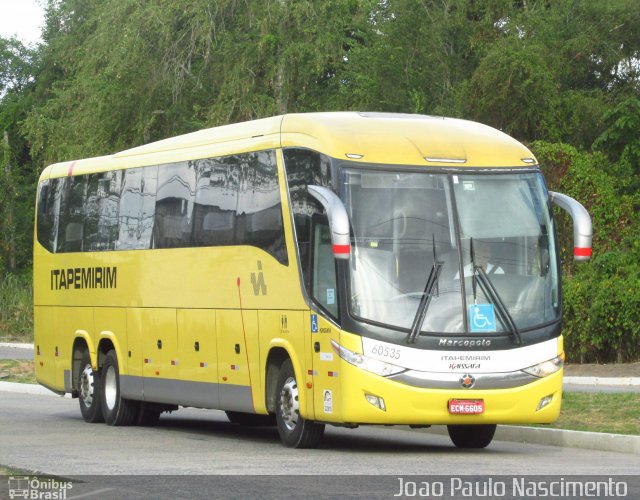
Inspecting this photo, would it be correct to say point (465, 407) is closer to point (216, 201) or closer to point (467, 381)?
point (467, 381)

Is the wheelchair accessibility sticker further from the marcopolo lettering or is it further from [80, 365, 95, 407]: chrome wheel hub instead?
[80, 365, 95, 407]: chrome wheel hub

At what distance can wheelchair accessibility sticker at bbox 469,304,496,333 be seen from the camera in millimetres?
15523

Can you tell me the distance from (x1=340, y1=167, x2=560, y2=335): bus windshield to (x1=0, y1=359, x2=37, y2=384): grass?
54.8 feet

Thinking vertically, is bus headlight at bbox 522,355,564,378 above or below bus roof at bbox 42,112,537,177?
below

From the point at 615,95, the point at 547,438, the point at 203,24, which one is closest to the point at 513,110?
→ the point at 615,95

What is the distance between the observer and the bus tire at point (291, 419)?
16312 millimetres

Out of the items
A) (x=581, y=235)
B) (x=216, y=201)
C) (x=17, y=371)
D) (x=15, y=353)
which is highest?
(x=216, y=201)

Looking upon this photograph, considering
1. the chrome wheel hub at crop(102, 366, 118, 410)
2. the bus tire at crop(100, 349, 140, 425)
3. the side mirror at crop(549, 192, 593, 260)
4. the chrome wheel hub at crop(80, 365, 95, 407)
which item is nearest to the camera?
the side mirror at crop(549, 192, 593, 260)

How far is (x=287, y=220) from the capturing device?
16.6 m

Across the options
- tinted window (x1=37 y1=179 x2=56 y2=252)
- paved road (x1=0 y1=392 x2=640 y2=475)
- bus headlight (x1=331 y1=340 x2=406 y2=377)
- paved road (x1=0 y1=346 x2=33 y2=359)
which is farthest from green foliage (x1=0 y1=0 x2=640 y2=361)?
bus headlight (x1=331 y1=340 x2=406 y2=377)

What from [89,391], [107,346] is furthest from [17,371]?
[107,346]

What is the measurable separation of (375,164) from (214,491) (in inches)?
210

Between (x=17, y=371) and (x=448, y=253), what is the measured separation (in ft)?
66.0

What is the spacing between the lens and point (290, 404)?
54.3 feet
